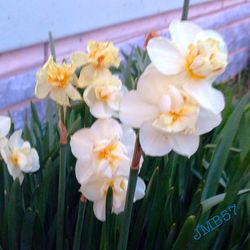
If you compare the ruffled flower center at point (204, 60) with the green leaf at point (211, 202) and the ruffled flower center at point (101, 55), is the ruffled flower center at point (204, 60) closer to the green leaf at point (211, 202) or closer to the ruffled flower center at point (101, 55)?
the ruffled flower center at point (101, 55)


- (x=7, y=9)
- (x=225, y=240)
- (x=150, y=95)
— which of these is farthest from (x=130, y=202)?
(x=7, y=9)

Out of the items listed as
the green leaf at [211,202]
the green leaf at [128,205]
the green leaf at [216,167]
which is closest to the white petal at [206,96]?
the green leaf at [128,205]

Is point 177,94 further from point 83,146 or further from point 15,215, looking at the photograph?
point 15,215

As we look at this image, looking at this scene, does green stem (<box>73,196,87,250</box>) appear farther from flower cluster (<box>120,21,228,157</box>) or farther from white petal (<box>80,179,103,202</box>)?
flower cluster (<box>120,21,228,157</box>)

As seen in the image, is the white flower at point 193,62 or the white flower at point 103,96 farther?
the white flower at point 103,96

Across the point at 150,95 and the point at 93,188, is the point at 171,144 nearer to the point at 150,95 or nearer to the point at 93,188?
the point at 150,95

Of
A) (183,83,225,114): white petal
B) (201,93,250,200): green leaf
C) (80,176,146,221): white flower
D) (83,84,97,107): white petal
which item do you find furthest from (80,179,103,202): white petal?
(201,93,250,200): green leaf
